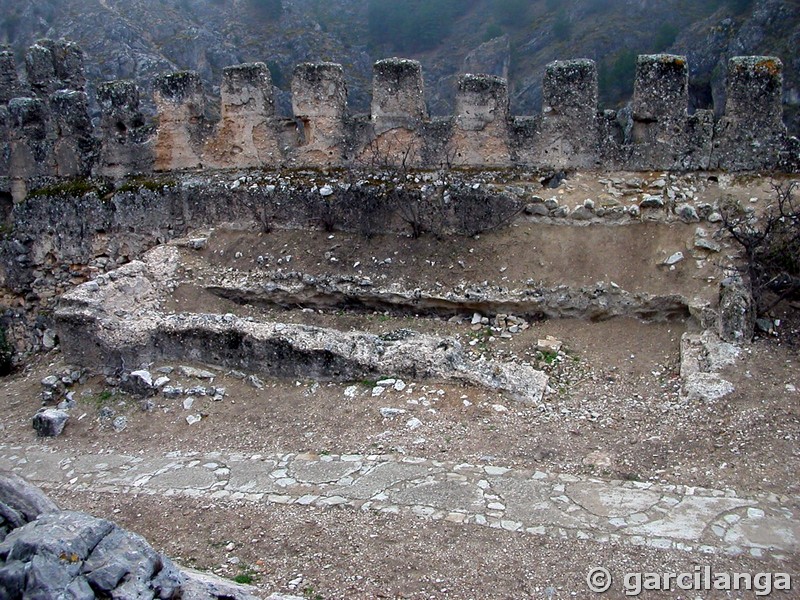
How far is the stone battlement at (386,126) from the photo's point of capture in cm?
1025

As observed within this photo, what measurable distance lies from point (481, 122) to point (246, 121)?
410 cm

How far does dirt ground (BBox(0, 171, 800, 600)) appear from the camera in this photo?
217 inches

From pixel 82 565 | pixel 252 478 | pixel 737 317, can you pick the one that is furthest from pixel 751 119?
pixel 82 565

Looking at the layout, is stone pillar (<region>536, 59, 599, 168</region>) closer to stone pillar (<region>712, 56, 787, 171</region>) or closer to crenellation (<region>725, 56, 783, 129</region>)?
stone pillar (<region>712, 56, 787, 171</region>)

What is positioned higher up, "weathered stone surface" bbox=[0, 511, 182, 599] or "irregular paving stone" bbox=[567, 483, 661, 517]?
"weathered stone surface" bbox=[0, 511, 182, 599]

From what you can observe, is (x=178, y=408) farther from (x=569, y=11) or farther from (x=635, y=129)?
(x=569, y=11)

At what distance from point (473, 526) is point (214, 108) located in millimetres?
21482

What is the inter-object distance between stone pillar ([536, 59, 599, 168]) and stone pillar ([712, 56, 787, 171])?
1.76m

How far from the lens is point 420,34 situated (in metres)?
41.2

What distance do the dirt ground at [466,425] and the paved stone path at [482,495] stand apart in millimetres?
156

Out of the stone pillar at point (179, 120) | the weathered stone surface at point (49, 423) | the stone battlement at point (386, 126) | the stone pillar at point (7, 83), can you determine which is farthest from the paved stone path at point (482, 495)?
the stone pillar at point (7, 83)

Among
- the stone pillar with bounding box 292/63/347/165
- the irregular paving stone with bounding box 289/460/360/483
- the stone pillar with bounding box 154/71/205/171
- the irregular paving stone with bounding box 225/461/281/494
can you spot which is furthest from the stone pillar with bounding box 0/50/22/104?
the irregular paving stone with bounding box 289/460/360/483

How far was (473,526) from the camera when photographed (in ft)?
19.4

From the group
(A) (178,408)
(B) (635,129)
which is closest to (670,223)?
(B) (635,129)
